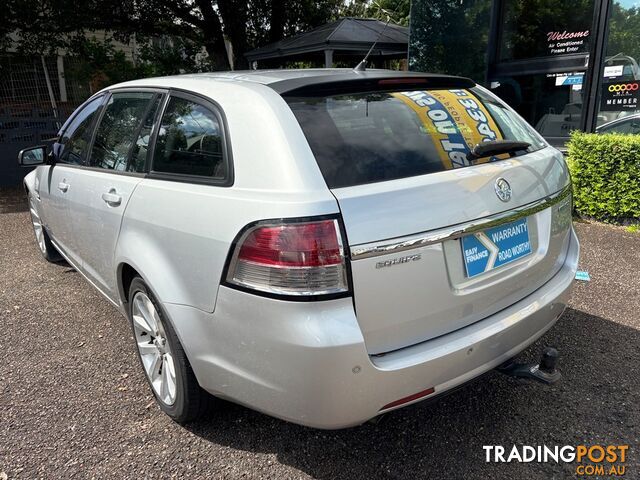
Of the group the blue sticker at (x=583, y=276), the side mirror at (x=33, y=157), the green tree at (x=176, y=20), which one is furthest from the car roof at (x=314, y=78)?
the green tree at (x=176, y=20)

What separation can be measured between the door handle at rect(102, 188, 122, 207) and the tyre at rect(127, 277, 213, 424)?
43cm

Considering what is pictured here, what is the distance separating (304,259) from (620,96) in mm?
6672

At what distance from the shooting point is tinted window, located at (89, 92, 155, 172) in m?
2.87

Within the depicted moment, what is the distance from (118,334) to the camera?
140 inches

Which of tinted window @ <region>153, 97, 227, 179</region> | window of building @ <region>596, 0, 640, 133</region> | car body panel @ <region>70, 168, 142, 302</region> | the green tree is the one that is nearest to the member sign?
tinted window @ <region>153, 97, 227, 179</region>

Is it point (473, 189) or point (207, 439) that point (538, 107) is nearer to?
point (473, 189)

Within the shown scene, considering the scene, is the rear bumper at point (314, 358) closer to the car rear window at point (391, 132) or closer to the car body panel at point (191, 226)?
the car body panel at point (191, 226)

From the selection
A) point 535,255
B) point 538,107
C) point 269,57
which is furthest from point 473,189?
point 269,57

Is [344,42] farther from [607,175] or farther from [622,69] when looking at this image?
[607,175]

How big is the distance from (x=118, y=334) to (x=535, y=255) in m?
2.74

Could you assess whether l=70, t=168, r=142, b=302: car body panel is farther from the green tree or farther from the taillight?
the green tree

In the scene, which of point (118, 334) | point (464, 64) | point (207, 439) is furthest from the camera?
point (464, 64)

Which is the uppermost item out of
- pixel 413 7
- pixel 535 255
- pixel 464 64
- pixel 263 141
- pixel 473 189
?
pixel 413 7

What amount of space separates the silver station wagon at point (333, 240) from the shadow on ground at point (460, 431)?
0.35 m
